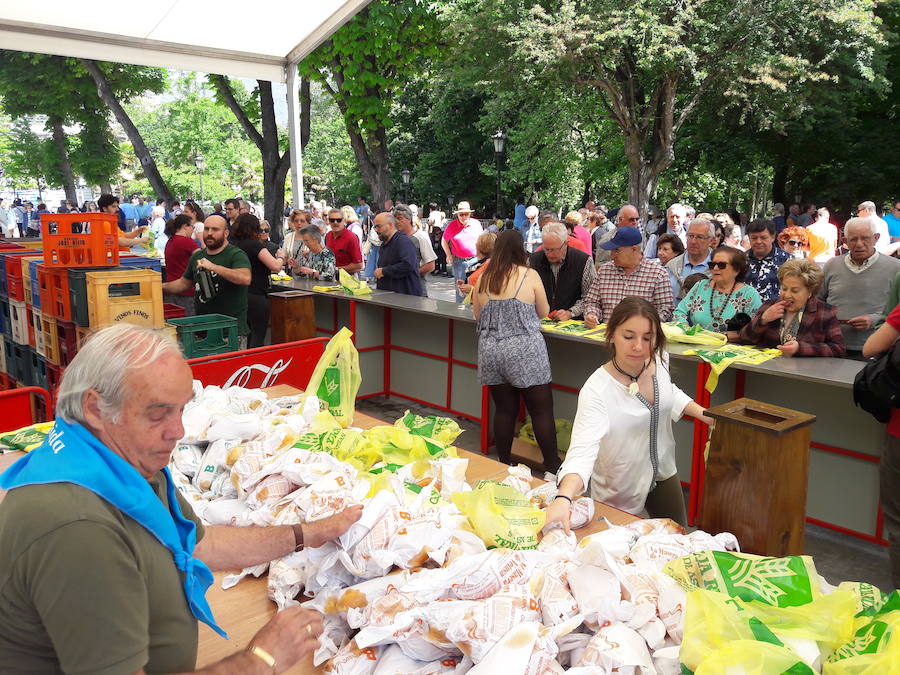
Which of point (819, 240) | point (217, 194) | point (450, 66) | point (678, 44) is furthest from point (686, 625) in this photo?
point (217, 194)

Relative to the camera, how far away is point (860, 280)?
18.3ft

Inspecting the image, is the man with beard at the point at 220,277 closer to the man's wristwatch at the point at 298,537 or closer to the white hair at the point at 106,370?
the man's wristwatch at the point at 298,537

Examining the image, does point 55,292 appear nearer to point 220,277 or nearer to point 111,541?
point 220,277

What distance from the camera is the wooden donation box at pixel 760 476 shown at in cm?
213

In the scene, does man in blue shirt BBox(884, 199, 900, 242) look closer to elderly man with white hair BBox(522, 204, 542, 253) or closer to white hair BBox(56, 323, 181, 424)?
elderly man with white hair BBox(522, 204, 542, 253)

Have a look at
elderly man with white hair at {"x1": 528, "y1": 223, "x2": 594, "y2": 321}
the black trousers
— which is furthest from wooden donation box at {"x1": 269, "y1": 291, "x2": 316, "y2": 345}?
elderly man with white hair at {"x1": 528, "y1": 223, "x2": 594, "y2": 321}

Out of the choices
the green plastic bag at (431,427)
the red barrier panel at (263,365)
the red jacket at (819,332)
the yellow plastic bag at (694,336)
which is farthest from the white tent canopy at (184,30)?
the green plastic bag at (431,427)

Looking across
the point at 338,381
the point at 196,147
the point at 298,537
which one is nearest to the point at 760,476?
the point at 298,537

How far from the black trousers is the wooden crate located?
200cm

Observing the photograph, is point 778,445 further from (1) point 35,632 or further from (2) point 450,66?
(2) point 450,66

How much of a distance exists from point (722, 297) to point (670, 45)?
15.2 meters

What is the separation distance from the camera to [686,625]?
5.40 feet

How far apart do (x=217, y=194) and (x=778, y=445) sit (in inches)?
1804

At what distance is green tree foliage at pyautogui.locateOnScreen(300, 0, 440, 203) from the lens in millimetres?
13430
